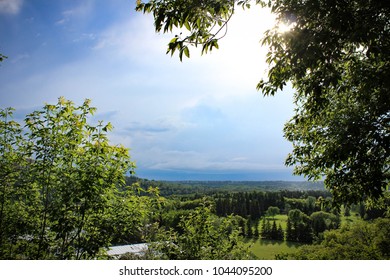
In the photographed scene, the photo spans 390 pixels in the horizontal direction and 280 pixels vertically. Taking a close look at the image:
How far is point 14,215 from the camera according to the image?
4852 mm

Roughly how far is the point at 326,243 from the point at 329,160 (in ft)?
75.3

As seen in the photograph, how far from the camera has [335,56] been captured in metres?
3.26

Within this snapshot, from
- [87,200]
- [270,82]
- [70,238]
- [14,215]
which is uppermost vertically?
[270,82]

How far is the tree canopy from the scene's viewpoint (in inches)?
114

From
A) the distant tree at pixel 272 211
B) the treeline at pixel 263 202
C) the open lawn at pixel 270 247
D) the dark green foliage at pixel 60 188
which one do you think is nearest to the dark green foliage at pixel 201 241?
the dark green foliage at pixel 60 188

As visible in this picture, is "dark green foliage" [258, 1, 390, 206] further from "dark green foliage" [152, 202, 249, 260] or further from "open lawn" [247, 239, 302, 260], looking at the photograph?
"open lawn" [247, 239, 302, 260]

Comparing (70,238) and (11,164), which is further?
(11,164)

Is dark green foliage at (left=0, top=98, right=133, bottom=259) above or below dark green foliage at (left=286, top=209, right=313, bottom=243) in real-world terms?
above

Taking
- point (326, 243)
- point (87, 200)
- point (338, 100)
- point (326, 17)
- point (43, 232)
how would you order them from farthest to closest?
point (326, 243)
point (338, 100)
point (43, 232)
point (87, 200)
point (326, 17)

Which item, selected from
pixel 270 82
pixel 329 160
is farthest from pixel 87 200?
pixel 329 160

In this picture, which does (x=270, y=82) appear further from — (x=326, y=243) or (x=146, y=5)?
(x=326, y=243)

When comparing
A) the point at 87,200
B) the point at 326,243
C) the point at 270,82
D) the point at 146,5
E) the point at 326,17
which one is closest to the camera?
the point at 146,5

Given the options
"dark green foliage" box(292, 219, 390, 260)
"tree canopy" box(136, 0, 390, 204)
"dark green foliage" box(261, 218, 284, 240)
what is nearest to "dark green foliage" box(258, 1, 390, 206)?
"tree canopy" box(136, 0, 390, 204)

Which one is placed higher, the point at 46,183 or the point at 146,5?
the point at 146,5
